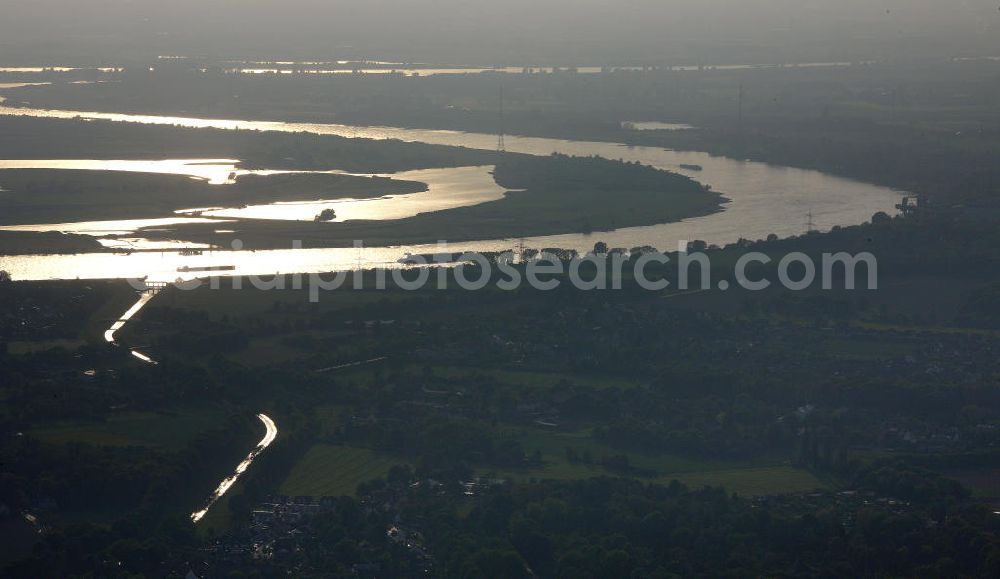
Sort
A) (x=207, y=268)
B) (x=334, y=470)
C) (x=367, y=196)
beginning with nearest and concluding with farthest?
(x=334, y=470)
(x=207, y=268)
(x=367, y=196)

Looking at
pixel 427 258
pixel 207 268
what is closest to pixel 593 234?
pixel 427 258

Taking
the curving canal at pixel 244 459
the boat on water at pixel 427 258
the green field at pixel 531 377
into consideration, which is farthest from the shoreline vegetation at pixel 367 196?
the green field at pixel 531 377

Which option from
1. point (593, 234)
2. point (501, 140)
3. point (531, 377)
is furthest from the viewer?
point (501, 140)

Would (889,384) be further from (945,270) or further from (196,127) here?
(196,127)

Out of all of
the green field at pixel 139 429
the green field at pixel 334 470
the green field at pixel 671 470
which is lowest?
the green field at pixel 671 470

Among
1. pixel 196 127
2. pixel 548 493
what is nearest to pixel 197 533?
pixel 548 493

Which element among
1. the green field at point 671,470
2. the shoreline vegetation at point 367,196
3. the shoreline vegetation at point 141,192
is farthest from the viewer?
the shoreline vegetation at point 141,192

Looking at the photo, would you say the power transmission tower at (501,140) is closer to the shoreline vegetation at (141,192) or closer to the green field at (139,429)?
the shoreline vegetation at (141,192)

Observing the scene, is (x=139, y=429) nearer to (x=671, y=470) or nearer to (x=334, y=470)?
(x=334, y=470)
